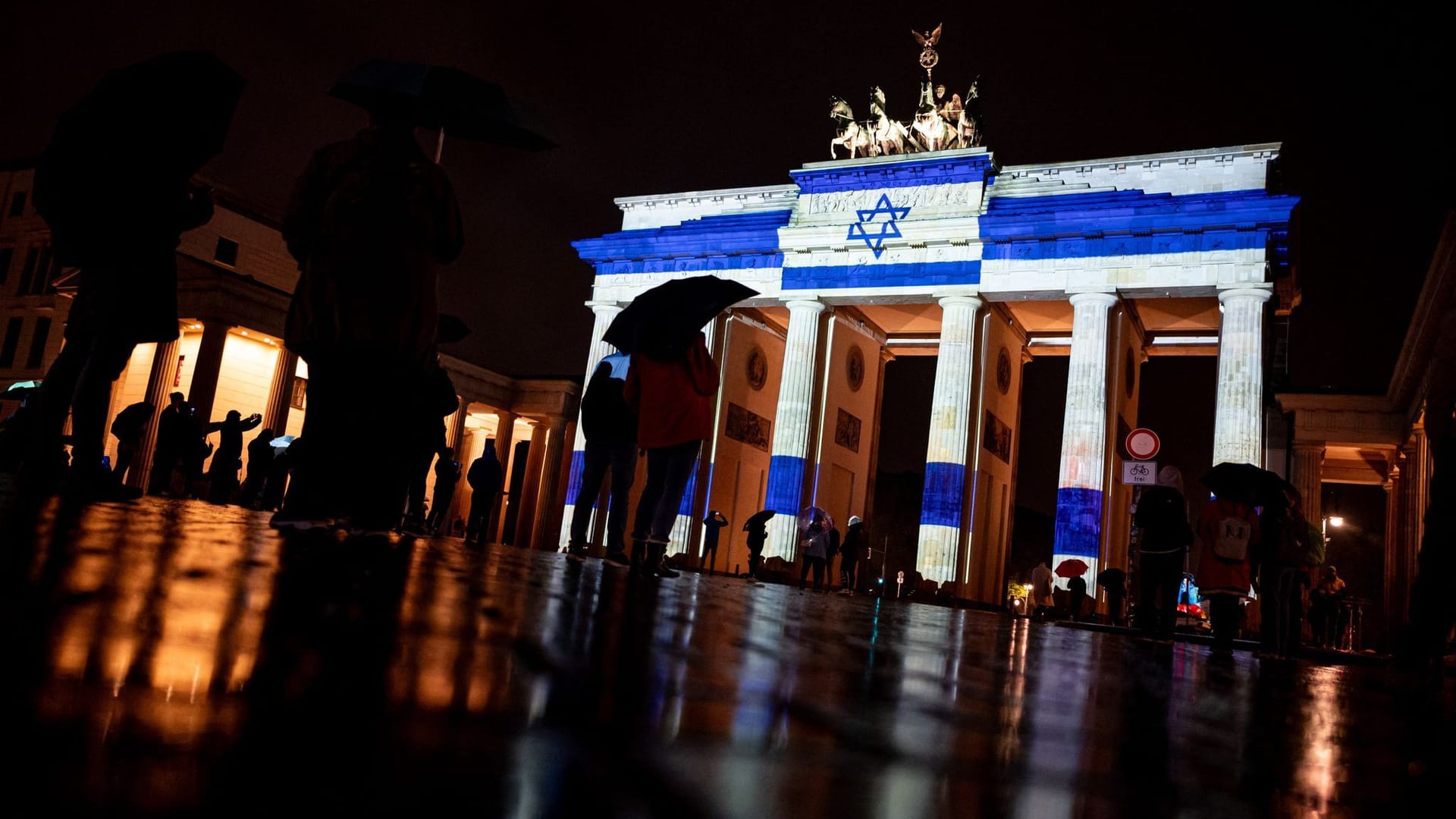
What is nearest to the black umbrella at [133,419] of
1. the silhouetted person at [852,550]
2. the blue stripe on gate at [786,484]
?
the silhouetted person at [852,550]

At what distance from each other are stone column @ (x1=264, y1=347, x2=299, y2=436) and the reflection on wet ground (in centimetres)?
3154

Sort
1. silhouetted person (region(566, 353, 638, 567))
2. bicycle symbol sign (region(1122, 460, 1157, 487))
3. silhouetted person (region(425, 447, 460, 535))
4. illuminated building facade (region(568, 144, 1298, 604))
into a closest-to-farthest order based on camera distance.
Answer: silhouetted person (region(566, 353, 638, 567))
bicycle symbol sign (region(1122, 460, 1157, 487))
silhouetted person (region(425, 447, 460, 535))
illuminated building facade (region(568, 144, 1298, 604))

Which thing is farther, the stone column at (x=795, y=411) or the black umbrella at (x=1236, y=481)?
the stone column at (x=795, y=411)

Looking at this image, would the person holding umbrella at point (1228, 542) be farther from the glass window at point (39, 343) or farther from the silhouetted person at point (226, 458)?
the glass window at point (39, 343)

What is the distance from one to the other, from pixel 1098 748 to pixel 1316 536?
990 cm

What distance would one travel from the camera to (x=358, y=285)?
4855 millimetres

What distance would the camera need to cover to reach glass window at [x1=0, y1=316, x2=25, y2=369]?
1620 inches

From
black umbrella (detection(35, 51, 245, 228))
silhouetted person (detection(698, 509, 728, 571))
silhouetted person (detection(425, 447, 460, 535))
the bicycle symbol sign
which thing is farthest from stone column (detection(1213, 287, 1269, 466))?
black umbrella (detection(35, 51, 245, 228))

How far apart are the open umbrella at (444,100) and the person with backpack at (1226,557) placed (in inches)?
256

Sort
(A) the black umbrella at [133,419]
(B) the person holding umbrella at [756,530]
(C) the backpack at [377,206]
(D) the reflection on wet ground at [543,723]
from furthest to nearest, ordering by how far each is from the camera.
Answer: (B) the person holding umbrella at [756,530] < (A) the black umbrella at [133,419] < (C) the backpack at [377,206] < (D) the reflection on wet ground at [543,723]

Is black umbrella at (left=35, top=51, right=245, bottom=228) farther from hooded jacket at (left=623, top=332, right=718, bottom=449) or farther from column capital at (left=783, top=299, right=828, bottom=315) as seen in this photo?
column capital at (left=783, top=299, right=828, bottom=315)

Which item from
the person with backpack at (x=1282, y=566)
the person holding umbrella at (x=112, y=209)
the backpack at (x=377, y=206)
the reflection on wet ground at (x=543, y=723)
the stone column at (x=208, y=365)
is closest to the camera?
the reflection on wet ground at (x=543, y=723)

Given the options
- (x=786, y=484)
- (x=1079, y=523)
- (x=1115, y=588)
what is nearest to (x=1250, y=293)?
(x=1079, y=523)

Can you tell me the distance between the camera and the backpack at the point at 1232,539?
866cm
